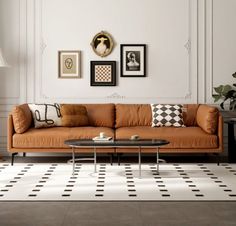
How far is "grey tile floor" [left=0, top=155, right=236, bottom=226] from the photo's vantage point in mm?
3385

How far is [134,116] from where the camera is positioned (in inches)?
259

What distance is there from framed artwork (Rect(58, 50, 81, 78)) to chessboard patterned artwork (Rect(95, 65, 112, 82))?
23 cm

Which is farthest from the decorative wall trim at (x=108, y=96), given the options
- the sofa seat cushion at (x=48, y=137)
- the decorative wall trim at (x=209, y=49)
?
the sofa seat cushion at (x=48, y=137)

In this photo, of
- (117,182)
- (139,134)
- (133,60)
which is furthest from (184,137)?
(133,60)

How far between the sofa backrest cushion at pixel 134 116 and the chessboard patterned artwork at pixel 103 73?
1.53 feet

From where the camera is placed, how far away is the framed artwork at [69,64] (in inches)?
268

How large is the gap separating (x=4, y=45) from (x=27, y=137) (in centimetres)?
146

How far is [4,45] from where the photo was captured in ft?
22.3

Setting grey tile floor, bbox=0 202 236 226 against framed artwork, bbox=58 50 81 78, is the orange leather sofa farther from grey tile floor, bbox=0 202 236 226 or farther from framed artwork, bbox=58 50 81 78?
→ grey tile floor, bbox=0 202 236 226

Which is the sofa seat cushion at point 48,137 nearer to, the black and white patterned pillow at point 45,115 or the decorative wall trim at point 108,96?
the black and white patterned pillow at point 45,115

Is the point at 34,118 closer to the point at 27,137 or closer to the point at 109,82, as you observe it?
the point at 27,137

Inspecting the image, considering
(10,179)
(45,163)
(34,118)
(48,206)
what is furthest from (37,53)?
(48,206)

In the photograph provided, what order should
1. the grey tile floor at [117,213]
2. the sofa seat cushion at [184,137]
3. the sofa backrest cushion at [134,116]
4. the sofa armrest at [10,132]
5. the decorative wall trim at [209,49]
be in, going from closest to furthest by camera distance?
the grey tile floor at [117,213]
the sofa seat cushion at [184,137]
the sofa armrest at [10,132]
the sofa backrest cushion at [134,116]
the decorative wall trim at [209,49]

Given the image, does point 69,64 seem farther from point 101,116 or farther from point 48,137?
point 48,137
